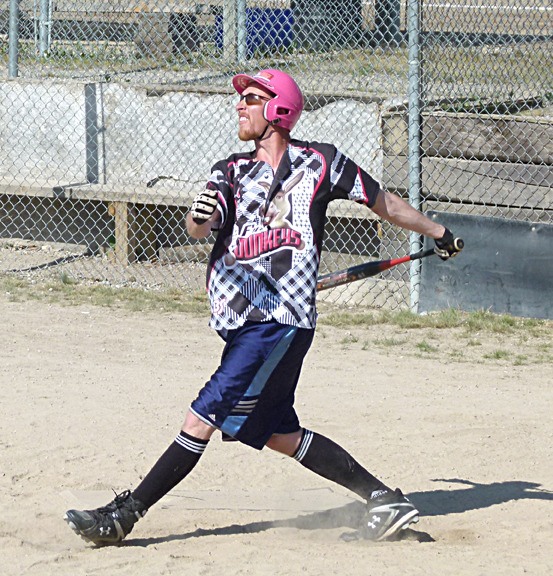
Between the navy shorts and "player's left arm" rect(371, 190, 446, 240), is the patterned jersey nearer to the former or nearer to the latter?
the navy shorts

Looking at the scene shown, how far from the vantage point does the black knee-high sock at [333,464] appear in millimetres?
4230

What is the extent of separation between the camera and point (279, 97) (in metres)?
3.96

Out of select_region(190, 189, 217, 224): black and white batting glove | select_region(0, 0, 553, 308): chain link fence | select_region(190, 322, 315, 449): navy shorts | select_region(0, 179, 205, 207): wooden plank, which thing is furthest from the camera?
select_region(0, 179, 205, 207): wooden plank

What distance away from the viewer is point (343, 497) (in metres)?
4.83

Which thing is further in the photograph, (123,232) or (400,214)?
(123,232)

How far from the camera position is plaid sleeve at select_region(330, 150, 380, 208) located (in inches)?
158

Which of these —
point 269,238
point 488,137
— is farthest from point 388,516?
point 488,137

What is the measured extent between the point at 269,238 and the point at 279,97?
20.0 inches

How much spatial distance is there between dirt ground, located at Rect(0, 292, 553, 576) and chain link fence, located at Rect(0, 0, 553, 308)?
1.25 meters

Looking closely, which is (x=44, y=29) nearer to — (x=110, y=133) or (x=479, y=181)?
(x=110, y=133)

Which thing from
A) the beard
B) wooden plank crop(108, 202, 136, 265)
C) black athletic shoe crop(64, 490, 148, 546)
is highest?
the beard

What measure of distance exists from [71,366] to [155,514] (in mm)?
2202

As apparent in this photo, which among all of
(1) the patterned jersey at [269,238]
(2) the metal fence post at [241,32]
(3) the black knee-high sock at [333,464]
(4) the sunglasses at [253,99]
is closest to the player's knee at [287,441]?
(3) the black knee-high sock at [333,464]

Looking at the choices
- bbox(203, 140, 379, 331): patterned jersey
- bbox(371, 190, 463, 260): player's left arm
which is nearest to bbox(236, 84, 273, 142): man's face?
bbox(203, 140, 379, 331): patterned jersey
